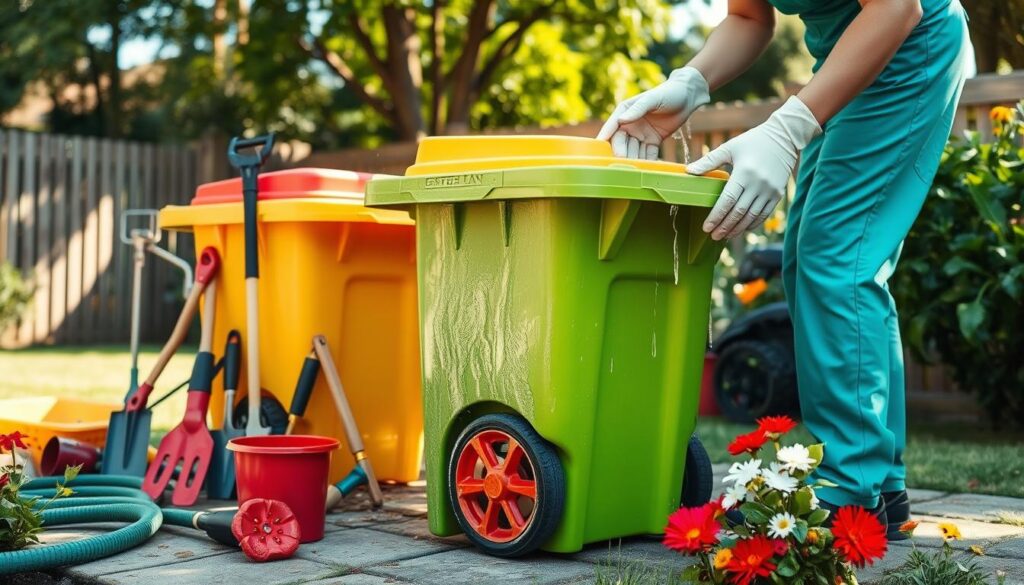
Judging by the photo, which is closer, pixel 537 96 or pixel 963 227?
pixel 963 227

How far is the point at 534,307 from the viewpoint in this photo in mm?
2309

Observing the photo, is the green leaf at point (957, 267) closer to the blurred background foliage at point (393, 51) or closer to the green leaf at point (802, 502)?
the green leaf at point (802, 502)

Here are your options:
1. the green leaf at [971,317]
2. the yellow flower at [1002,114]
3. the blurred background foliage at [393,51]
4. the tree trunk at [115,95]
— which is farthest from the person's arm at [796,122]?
the tree trunk at [115,95]

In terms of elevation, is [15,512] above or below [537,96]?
below

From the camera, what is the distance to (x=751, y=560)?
1.75m

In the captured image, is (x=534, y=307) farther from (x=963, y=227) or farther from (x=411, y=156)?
(x=411, y=156)

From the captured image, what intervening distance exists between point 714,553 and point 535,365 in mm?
606

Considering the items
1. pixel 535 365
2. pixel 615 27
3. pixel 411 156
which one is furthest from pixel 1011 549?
pixel 615 27

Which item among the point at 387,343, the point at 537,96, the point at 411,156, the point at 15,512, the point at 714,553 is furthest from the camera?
the point at 537,96

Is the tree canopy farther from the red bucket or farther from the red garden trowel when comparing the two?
the red bucket

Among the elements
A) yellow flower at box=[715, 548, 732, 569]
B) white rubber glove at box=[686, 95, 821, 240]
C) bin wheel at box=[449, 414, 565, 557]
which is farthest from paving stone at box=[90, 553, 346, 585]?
white rubber glove at box=[686, 95, 821, 240]

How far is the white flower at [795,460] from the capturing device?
5.98 feet

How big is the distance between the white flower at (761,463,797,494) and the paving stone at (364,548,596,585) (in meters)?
0.49

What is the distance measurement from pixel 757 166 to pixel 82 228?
8.07 m
